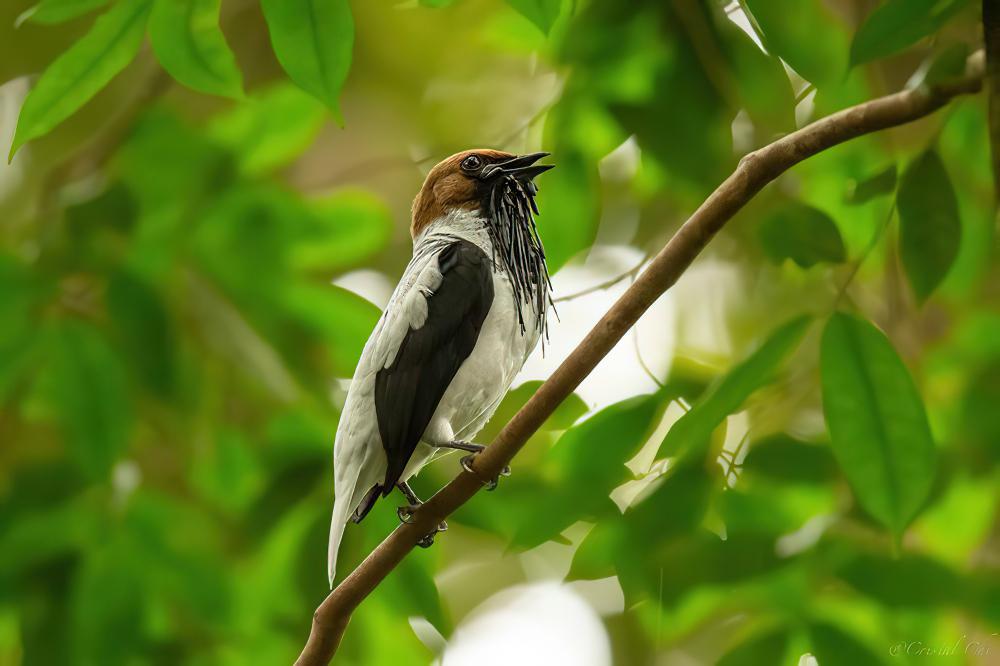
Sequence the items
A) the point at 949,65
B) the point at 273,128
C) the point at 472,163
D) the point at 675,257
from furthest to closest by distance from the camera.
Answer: the point at 273,128 < the point at 472,163 < the point at 675,257 < the point at 949,65

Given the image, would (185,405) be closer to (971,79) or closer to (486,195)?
(486,195)

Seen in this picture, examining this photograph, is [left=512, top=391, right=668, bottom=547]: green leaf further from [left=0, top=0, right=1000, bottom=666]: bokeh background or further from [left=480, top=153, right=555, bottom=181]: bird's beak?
[left=480, top=153, right=555, bottom=181]: bird's beak

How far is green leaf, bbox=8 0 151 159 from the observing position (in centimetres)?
162

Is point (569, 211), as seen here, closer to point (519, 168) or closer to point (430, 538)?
point (519, 168)

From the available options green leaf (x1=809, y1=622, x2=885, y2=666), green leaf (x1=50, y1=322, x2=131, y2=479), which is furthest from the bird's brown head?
green leaf (x1=809, y1=622, x2=885, y2=666)

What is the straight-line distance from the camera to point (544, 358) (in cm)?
207

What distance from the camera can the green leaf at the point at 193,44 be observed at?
5.26 feet

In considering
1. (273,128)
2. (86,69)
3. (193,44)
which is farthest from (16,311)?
(193,44)

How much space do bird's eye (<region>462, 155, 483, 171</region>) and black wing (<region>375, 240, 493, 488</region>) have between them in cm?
22

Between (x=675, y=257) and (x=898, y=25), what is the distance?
1.42ft

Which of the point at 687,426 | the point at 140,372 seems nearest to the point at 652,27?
the point at 687,426

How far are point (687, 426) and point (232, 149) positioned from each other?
4.52ft

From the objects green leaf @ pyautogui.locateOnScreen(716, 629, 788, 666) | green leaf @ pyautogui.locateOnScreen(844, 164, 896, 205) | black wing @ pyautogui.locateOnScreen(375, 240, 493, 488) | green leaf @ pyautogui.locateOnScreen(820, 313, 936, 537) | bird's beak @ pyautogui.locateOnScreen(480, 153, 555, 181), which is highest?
bird's beak @ pyautogui.locateOnScreen(480, 153, 555, 181)

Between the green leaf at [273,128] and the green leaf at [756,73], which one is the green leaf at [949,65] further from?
the green leaf at [273,128]
